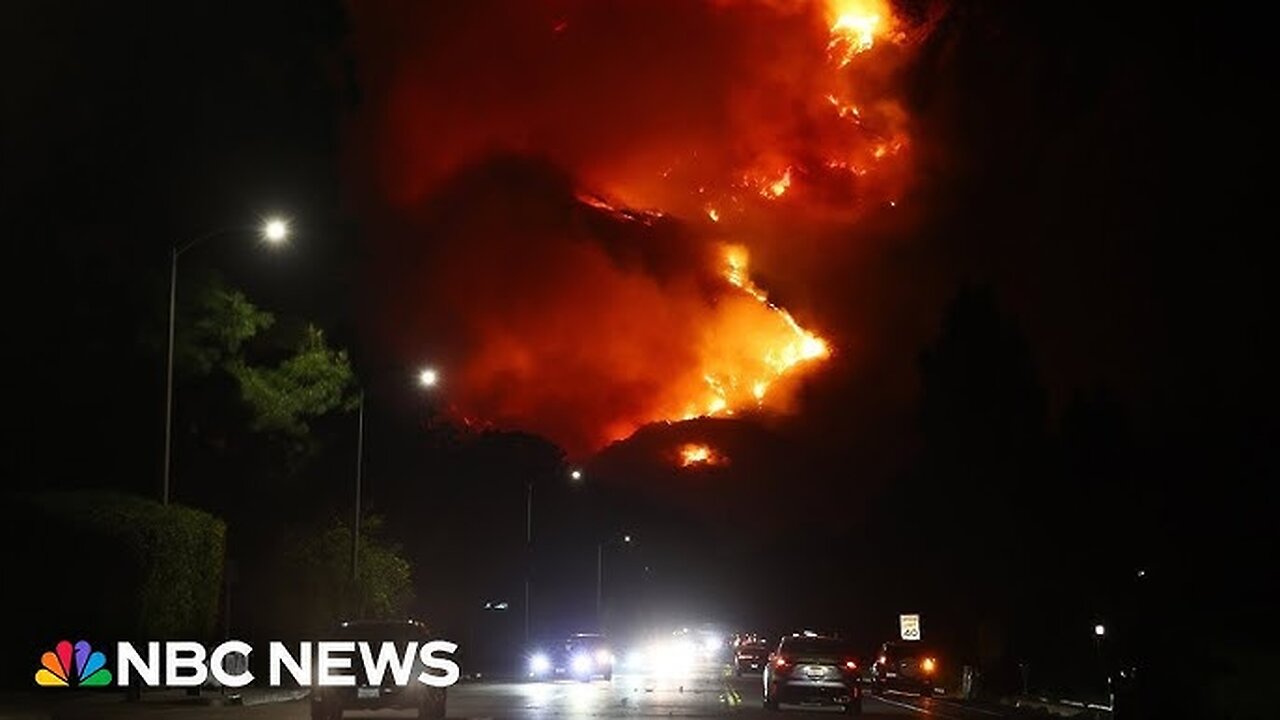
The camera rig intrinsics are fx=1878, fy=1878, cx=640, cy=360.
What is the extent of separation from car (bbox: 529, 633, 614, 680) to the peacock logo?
33.6m

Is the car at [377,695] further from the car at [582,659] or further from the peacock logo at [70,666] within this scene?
the car at [582,659]

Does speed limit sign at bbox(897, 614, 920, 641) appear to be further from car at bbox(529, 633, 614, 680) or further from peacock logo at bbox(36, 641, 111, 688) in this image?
peacock logo at bbox(36, 641, 111, 688)

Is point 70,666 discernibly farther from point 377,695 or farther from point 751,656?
point 751,656

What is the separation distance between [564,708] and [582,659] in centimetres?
3498

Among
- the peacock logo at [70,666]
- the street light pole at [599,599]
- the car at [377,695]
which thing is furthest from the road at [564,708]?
the street light pole at [599,599]

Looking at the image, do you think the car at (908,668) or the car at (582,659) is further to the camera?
the car at (582,659)

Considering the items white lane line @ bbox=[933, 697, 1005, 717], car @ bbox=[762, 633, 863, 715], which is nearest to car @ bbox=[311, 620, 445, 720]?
car @ bbox=[762, 633, 863, 715]

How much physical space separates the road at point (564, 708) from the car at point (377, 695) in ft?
8.00

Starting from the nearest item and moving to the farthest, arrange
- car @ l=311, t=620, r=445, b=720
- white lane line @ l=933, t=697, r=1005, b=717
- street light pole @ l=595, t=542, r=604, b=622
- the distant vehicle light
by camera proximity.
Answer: car @ l=311, t=620, r=445, b=720 → white lane line @ l=933, t=697, r=1005, b=717 → the distant vehicle light → street light pole @ l=595, t=542, r=604, b=622

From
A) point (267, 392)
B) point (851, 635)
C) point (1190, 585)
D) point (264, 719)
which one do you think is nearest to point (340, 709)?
point (264, 719)

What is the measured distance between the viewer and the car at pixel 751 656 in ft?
294

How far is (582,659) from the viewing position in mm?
74562

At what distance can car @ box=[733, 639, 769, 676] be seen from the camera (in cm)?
8956

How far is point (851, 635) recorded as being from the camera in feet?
456
